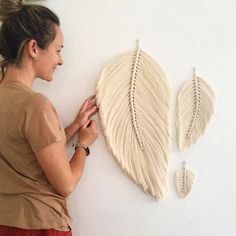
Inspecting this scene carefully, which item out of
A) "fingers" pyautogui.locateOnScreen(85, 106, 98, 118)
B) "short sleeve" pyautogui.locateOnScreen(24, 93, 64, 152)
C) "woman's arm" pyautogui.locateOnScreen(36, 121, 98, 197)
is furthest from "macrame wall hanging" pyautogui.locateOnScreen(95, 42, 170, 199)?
"short sleeve" pyautogui.locateOnScreen(24, 93, 64, 152)

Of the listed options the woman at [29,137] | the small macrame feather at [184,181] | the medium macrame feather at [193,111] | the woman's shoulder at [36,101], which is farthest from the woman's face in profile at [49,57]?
the small macrame feather at [184,181]

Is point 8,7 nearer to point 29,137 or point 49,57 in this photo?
point 49,57

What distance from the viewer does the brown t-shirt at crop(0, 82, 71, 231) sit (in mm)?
903

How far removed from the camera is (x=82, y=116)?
1163mm

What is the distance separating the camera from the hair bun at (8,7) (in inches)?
39.6

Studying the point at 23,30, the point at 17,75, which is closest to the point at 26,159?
the point at 17,75

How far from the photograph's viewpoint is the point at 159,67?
1132mm

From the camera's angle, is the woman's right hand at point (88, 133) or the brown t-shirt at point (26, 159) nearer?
the brown t-shirt at point (26, 159)

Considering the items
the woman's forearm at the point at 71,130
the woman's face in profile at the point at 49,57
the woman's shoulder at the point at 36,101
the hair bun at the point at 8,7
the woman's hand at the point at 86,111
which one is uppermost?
the hair bun at the point at 8,7

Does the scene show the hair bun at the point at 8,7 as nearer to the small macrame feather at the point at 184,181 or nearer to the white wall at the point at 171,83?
the white wall at the point at 171,83

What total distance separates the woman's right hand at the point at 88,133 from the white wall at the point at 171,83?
36 mm

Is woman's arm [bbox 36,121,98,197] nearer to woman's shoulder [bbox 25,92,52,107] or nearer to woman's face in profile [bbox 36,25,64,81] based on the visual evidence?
woman's shoulder [bbox 25,92,52,107]

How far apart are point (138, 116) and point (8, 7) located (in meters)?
0.54

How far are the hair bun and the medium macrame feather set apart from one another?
59 centimetres
